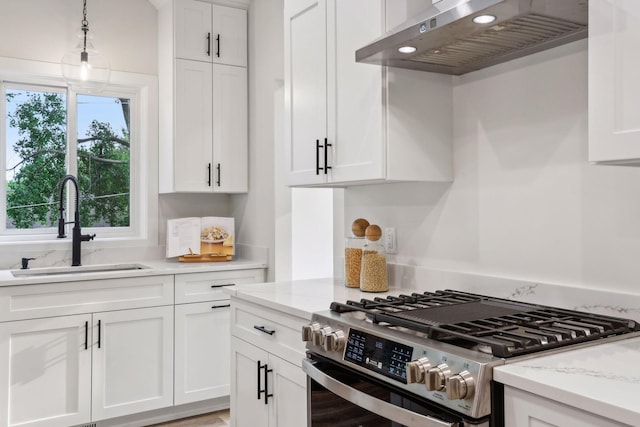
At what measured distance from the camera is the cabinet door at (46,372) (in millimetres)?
2762

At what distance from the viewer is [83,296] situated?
2938mm

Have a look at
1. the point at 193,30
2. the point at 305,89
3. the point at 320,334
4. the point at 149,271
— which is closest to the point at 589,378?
the point at 320,334

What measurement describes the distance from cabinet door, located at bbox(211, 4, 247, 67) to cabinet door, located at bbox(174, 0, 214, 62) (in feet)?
0.13

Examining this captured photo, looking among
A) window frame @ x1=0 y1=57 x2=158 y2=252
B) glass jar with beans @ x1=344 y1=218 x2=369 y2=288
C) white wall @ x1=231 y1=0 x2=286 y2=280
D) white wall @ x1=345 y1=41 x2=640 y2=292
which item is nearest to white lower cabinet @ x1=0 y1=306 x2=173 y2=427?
window frame @ x1=0 y1=57 x2=158 y2=252

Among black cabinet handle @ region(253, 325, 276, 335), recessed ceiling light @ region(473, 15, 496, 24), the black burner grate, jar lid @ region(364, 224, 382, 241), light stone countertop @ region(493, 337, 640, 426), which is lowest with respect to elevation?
black cabinet handle @ region(253, 325, 276, 335)

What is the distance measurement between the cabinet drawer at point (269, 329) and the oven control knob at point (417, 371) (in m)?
0.67

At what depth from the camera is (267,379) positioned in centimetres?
215

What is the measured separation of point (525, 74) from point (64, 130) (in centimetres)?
295

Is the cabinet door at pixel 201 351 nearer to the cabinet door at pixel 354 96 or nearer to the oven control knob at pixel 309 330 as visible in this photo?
the cabinet door at pixel 354 96

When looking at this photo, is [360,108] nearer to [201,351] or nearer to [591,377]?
[591,377]

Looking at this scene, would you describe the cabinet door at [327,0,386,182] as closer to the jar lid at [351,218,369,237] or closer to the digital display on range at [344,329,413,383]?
the jar lid at [351,218,369,237]

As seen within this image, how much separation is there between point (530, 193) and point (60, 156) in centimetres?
300

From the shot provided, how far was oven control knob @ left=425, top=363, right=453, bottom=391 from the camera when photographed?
121 centimetres

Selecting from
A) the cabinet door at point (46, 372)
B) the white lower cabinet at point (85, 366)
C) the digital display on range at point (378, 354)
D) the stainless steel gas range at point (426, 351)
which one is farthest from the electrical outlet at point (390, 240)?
the cabinet door at point (46, 372)
